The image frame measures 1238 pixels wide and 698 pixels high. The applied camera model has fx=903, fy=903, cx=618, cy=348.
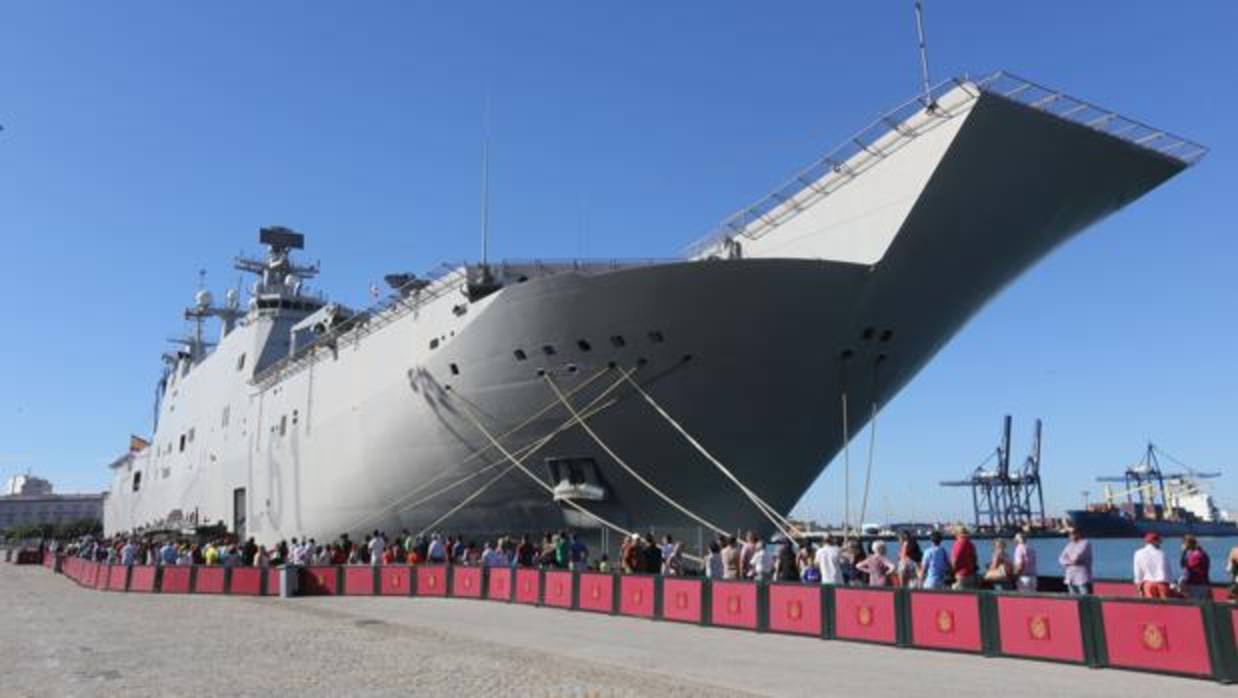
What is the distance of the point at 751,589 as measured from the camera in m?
12.6

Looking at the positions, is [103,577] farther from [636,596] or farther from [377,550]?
[636,596]

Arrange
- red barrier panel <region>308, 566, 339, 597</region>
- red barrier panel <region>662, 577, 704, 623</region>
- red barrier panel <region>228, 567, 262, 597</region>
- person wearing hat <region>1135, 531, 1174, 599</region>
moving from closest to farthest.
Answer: person wearing hat <region>1135, 531, 1174, 599</region>, red barrier panel <region>662, 577, 704, 623</region>, red barrier panel <region>308, 566, 339, 597</region>, red barrier panel <region>228, 567, 262, 597</region>

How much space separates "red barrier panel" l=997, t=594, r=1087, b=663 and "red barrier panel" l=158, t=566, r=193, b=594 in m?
17.8

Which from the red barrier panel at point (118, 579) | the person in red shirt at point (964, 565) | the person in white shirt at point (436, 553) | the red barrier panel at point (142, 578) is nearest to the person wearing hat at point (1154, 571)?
the person in red shirt at point (964, 565)

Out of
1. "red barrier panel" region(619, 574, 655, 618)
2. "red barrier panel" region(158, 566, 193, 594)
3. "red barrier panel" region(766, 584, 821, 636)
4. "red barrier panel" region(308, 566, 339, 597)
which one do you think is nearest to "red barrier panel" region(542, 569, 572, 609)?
"red barrier panel" region(619, 574, 655, 618)

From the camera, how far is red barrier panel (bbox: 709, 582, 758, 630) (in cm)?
1259

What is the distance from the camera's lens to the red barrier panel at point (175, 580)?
813 inches

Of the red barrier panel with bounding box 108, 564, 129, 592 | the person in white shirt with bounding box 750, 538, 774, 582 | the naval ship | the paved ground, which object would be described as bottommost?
the paved ground

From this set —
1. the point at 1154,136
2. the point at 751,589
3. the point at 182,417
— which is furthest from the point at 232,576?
the point at 182,417

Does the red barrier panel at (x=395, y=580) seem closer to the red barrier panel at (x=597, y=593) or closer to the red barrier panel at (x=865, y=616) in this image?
the red barrier panel at (x=597, y=593)

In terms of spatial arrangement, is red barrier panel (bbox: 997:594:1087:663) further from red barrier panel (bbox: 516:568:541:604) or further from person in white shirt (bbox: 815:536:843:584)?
red barrier panel (bbox: 516:568:541:604)

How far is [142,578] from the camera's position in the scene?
A: 2145 cm

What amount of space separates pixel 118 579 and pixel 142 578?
1108 millimetres

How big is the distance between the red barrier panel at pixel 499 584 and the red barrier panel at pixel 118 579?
33.3 feet
